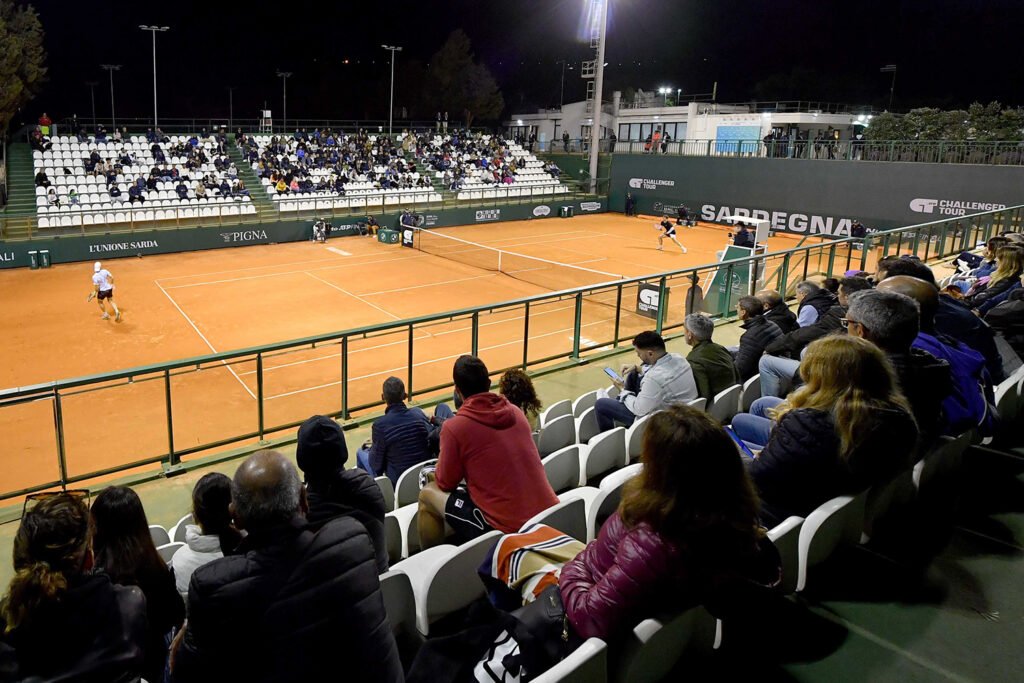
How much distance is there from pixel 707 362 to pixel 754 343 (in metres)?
1.09

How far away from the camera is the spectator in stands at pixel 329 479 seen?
3383 millimetres

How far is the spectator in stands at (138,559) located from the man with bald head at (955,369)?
4.30 meters

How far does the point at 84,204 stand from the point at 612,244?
21067mm

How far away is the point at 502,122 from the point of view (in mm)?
72000

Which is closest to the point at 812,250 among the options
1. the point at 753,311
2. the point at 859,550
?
the point at 753,311

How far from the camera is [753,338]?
7184mm

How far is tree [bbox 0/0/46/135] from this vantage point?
28922mm

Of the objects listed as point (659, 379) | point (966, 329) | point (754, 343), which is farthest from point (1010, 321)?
point (659, 379)

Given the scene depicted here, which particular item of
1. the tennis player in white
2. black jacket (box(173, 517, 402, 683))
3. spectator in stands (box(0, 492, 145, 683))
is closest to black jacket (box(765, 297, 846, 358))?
black jacket (box(173, 517, 402, 683))

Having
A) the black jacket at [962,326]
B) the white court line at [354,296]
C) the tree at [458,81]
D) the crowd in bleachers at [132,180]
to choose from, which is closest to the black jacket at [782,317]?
the black jacket at [962,326]

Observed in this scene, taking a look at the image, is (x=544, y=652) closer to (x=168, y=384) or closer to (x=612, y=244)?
(x=168, y=384)

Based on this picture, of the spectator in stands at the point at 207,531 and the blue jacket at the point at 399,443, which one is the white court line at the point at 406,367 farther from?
the spectator in stands at the point at 207,531

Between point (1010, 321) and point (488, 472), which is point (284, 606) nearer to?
point (488, 472)

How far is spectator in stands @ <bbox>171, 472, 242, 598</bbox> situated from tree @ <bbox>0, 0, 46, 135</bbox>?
33.2 meters
